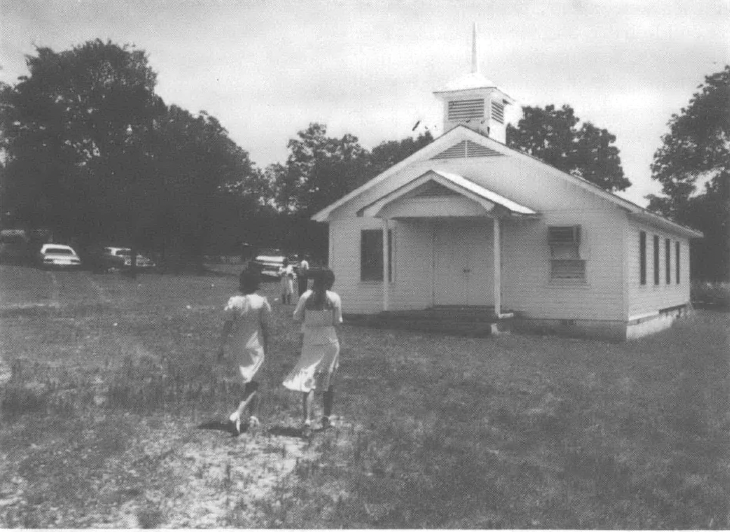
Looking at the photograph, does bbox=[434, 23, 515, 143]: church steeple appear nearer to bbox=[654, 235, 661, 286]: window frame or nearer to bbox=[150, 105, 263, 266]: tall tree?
bbox=[654, 235, 661, 286]: window frame

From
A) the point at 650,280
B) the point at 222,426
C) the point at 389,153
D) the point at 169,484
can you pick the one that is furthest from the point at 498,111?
the point at 389,153

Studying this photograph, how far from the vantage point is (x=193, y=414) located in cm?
922

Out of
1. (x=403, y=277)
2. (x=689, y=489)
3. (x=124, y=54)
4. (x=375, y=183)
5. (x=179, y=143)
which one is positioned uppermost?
(x=124, y=54)

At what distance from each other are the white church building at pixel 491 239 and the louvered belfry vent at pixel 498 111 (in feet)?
0.11

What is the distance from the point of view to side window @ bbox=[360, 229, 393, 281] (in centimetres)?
2191

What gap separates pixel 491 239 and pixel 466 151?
2434mm

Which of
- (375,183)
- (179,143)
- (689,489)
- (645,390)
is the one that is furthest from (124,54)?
(689,489)

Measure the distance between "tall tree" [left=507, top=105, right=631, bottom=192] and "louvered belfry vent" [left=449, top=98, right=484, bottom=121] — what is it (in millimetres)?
36584

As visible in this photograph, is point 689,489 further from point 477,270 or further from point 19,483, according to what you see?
point 477,270

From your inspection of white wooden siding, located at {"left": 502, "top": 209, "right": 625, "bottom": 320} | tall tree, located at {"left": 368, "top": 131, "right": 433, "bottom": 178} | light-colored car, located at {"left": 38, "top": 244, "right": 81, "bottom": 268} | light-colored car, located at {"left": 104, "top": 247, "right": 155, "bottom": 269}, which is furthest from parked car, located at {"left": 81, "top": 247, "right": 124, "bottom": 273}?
white wooden siding, located at {"left": 502, "top": 209, "right": 625, "bottom": 320}

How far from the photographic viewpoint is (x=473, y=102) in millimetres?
22500

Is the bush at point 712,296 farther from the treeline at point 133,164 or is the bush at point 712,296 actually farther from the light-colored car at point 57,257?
the light-colored car at point 57,257

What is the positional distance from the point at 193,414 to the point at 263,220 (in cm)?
5277

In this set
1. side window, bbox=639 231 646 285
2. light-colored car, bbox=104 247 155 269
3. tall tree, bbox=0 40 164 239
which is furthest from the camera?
light-colored car, bbox=104 247 155 269
